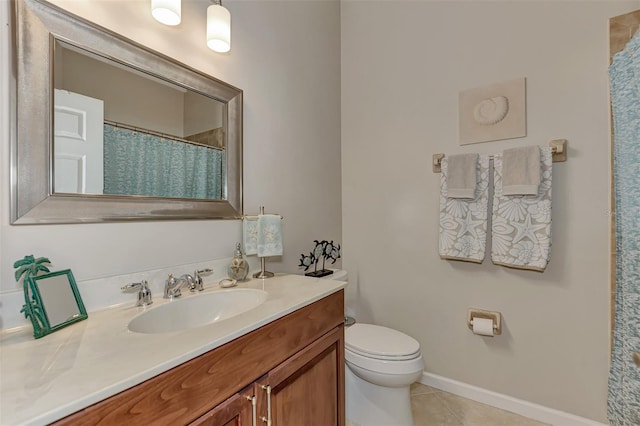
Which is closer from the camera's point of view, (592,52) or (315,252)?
(592,52)

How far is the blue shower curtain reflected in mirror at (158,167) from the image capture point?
1.01 meters

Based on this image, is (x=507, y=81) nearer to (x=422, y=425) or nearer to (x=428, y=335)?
(x=428, y=335)

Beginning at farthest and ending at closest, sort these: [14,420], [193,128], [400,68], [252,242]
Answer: [400,68]
[252,242]
[193,128]
[14,420]

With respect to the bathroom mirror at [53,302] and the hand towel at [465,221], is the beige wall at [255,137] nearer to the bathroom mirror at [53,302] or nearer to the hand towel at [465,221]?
the bathroom mirror at [53,302]

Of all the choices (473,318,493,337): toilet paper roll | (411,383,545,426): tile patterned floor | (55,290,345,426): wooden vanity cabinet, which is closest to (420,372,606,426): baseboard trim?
(411,383,545,426): tile patterned floor

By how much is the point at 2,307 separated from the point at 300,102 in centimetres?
165

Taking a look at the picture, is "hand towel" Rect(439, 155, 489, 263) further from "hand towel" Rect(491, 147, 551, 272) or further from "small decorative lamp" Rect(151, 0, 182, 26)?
"small decorative lamp" Rect(151, 0, 182, 26)

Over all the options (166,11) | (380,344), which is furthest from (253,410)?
(166,11)

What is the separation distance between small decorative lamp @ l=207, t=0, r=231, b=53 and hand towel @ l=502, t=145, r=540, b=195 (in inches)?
62.2

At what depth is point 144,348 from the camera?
65 centimetres

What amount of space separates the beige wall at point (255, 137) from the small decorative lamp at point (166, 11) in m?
0.05

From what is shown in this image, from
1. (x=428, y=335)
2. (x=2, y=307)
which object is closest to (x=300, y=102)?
(x=2, y=307)

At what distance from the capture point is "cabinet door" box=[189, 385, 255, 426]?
68 centimetres

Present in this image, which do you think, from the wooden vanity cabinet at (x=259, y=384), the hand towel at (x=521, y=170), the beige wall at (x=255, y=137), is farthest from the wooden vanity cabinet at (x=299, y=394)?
the hand towel at (x=521, y=170)
